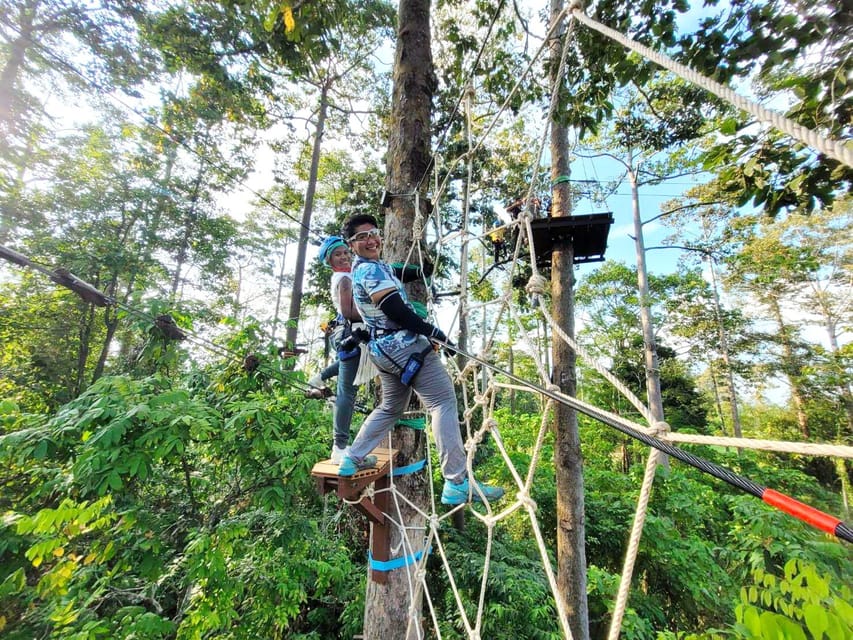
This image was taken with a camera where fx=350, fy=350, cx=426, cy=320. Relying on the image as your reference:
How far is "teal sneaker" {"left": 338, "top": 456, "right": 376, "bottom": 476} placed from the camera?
4.69 ft

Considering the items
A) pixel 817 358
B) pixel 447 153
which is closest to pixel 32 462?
pixel 447 153

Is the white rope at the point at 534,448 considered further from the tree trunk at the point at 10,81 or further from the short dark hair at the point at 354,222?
the tree trunk at the point at 10,81

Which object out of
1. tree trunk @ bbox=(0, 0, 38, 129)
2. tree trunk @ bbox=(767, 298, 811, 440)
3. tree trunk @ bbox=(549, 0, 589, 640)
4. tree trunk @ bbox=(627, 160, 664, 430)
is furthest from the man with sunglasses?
tree trunk @ bbox=(767, 298, 811, 440)

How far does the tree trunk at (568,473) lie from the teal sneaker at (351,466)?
1.86 meters

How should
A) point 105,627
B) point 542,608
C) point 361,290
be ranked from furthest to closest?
1. point 542,608
2. point 105,627
3. point 361,290

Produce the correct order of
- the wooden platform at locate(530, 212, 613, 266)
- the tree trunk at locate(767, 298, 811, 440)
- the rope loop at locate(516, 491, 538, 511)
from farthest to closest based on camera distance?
1. the tree trunk at locate(767, 298, 811, 440)
2. the wooden platform at locate(530, 212, 613, 266)
3. the rope loop at locate(516, 491, 538, 511)

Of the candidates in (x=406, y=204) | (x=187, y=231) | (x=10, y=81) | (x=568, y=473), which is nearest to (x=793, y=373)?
(x=568, y=473)

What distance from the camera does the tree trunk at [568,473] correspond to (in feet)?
9.27

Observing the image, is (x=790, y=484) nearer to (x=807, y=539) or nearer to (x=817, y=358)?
(x=807, y=539)

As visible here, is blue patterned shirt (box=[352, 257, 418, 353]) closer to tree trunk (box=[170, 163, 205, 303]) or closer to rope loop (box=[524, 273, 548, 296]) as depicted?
rope loop (box=[524, 273, 548, 296])

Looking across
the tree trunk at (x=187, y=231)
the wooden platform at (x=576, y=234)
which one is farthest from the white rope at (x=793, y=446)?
the tree trunk at (x=187, y=231)

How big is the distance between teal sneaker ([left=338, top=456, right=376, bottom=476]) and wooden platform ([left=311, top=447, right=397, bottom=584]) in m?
0.02

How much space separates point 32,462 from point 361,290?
2870 millimetres

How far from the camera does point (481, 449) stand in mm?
6742
